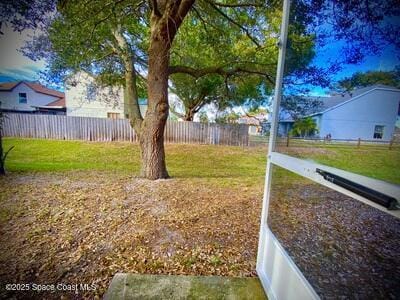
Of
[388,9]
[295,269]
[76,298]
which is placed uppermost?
[388,9]

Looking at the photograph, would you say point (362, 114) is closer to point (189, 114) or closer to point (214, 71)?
point (214, 71)

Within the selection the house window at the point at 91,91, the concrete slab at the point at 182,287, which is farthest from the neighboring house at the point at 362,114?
the house window at the point at 91,91

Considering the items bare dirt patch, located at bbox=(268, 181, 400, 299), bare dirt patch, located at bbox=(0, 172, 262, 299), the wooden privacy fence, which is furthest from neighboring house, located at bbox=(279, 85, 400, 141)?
the wooden privacy fence

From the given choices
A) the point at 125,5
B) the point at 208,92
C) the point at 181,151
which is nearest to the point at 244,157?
the point at 181,151

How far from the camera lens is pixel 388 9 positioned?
0.88 meters

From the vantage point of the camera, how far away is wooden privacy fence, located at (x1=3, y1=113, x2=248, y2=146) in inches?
391

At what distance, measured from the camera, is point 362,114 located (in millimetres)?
1022

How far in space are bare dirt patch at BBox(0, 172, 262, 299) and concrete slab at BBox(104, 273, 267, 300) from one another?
0.33 feet

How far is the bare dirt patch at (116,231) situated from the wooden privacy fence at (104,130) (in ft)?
23.9

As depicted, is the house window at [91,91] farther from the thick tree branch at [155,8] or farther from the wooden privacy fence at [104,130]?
the thick tree branch at [155,8]

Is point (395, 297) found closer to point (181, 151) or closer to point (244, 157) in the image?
point (244, 157)

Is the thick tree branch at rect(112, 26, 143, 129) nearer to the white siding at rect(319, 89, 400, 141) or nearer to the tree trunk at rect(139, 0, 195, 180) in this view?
the tree trunk at rect(139, 0, 195, 180)

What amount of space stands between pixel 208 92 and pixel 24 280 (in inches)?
490

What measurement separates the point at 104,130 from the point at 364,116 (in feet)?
39.2
